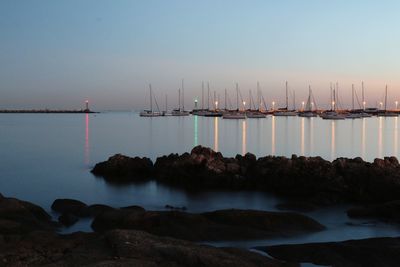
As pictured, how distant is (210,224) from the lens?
14805 millimetres

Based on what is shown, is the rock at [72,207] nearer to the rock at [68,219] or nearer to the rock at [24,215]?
the rock at [68,219]

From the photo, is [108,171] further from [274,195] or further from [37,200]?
[274,195]

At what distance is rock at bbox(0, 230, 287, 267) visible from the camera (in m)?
8.55

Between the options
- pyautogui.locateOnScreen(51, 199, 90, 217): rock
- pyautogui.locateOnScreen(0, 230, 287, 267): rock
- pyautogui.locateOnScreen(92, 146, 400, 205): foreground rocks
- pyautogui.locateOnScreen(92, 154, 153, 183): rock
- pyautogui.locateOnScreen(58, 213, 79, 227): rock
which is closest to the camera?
pyautogui.locateOnScreen(0, 230, 287, 267): rock

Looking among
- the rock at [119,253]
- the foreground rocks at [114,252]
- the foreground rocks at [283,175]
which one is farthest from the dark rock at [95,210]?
the foreground rocks at [283,175]

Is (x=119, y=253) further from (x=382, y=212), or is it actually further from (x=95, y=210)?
(x=382, y=212)

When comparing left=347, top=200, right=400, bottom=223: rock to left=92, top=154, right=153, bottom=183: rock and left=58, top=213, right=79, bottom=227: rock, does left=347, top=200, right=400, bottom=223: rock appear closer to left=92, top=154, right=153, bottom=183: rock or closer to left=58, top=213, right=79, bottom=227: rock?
left=58, top=213, right=79, bottom=227: rock

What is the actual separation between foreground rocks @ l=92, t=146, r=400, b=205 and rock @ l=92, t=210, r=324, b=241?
20.9 ft

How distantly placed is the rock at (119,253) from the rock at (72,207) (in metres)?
7.41

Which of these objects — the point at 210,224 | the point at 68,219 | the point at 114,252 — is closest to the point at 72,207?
the point at 68,219

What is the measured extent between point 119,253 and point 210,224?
6.17m

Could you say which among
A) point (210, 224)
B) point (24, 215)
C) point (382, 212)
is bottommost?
point (382, 212)

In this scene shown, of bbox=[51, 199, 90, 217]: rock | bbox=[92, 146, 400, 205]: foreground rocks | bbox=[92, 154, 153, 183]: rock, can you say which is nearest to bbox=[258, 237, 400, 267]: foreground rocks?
bbox=[51, 199, 90, 217]: rock

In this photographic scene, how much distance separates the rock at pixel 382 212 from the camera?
17203 millimetres
